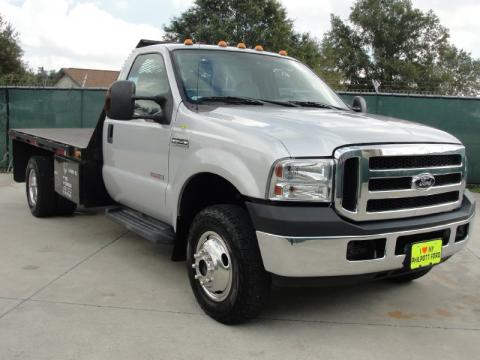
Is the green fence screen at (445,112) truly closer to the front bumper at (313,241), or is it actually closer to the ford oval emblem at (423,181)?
the ford oval emblem at (423,181)

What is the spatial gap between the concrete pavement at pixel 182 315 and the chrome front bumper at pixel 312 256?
54 centimetres

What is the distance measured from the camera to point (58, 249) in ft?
18.2

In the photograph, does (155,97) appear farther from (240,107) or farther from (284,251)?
(284,251)

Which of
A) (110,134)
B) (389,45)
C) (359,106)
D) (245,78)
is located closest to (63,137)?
(110,134)

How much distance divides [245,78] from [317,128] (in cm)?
142

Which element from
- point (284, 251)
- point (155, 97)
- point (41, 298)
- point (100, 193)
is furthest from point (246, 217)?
point (100, 193)

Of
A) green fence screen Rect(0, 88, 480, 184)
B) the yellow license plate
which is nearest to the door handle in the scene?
the yellow license plate

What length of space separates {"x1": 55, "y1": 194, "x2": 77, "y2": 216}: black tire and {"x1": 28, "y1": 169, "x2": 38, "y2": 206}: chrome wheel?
0.98 feet

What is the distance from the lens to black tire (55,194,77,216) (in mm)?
6918

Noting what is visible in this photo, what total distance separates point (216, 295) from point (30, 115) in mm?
8993

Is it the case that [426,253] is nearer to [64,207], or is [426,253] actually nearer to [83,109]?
[64,207]

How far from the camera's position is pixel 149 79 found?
4836mm

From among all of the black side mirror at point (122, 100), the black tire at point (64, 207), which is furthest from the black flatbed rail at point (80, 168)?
the black side mirror at point (122, 100)

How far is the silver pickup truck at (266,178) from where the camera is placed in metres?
3.21
